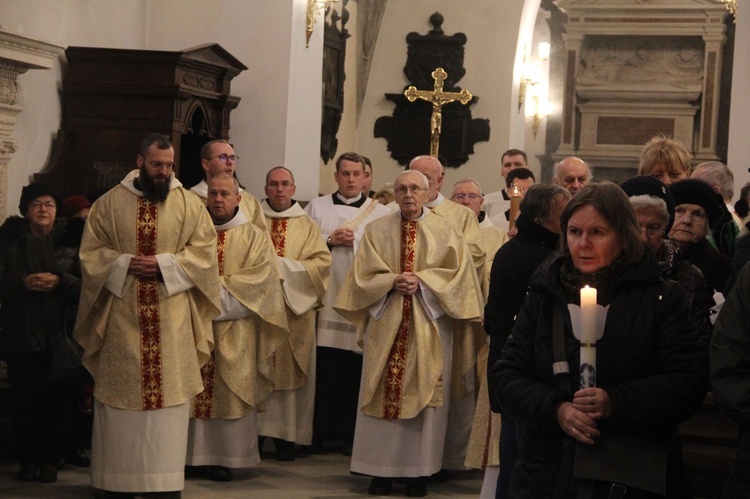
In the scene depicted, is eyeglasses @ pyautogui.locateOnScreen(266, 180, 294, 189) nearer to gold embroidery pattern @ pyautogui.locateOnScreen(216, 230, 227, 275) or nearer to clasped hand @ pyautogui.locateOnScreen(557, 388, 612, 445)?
gold embroidery pattern @ pyautogui.locateOnScreen(216, 230, 227, 275)

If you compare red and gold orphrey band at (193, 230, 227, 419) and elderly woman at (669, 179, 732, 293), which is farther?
red and gold orphrey band at (193, 230, 227, 419)

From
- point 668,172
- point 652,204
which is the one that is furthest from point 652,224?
point 668,172

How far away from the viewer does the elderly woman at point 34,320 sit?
7.05 metres

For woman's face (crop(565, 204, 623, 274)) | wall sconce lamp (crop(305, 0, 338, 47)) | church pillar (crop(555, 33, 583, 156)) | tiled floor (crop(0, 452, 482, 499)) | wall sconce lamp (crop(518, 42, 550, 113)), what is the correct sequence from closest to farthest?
woman's face (crop(565, 204, 623, 274)) → tiled floor (crop(0, 452, 482, 499)) → wall sconce lamp (crop(305, 0, 338, 47)) → wall sconce lamp (crop(518, 42, 550, 113)) → church pillar (crop(555, 33, 583, 156))

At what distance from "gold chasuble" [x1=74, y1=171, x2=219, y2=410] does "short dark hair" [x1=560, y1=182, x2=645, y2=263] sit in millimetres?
3415

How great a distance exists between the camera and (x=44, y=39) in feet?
29.2

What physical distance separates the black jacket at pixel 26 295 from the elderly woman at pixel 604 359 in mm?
4080

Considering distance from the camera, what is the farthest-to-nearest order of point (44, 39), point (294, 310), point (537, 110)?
point (537, 110), point (44, 39), point (294, 310)

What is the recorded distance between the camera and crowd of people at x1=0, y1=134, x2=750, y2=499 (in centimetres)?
555

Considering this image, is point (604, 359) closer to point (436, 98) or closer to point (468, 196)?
point (468, 196)

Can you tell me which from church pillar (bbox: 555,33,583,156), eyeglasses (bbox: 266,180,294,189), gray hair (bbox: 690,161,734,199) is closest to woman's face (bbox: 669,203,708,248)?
gray hair (bbox: 690,161,734,199)

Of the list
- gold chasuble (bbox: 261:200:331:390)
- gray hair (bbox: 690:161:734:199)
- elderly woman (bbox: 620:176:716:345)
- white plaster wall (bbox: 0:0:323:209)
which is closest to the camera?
elderly woman (bbox: 620:176:716:345)

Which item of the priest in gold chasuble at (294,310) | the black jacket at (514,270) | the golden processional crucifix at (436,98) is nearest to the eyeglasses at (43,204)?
the priest in gold chasuble at (294,310)

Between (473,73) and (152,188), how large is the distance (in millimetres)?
9382
